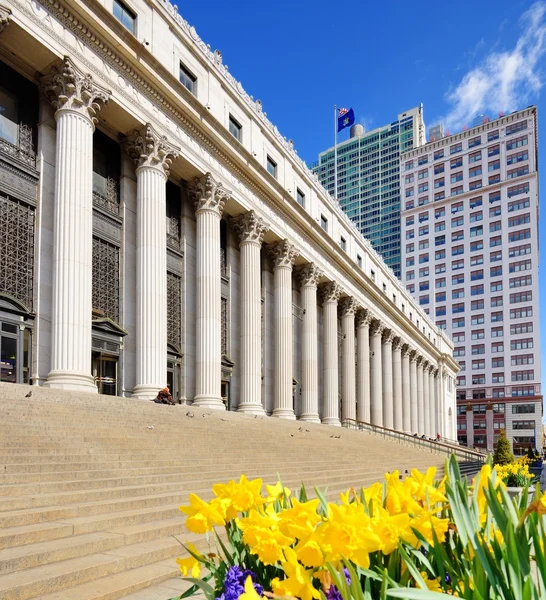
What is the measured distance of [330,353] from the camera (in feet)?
138

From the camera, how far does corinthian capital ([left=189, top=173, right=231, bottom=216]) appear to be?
90.2 feet

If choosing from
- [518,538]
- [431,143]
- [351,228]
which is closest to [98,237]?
[518,538]

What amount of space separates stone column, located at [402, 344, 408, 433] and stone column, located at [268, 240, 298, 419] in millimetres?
28895

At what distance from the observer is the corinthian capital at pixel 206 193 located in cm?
2750

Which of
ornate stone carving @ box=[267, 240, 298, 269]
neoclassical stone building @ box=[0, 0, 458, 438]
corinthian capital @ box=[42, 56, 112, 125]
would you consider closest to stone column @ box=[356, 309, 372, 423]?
neoclassical stone building @ box=[0, 0, 458, 438]

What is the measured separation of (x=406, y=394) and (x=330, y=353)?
23.3 metres

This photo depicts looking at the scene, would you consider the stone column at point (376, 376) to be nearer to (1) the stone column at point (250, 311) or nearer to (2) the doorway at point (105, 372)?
(1) the stone column at point (250, 311)

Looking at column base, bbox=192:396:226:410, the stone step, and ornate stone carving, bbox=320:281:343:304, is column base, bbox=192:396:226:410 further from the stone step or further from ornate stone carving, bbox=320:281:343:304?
ornate stone carving, bbox=320:281:343:304

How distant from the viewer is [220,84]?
29.9 metres

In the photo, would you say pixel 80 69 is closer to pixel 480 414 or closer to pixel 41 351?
pixel 41 351

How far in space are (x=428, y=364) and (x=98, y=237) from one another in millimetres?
59710

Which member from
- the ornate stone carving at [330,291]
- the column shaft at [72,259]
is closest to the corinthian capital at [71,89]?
the column shaft at [72,259]

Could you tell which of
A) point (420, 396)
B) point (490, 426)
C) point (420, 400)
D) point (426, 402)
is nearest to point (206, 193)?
point (420, 400)

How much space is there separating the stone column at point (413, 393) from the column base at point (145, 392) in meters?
46.2
